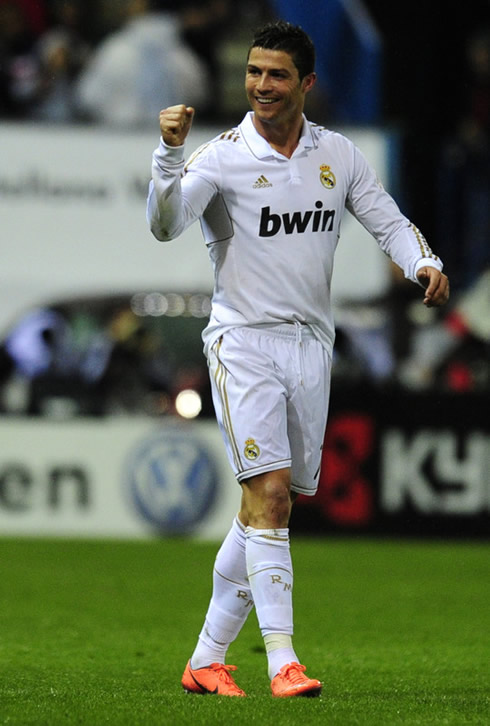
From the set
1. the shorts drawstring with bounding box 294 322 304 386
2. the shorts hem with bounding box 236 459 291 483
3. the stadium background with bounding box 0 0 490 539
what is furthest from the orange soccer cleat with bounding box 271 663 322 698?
the stadium background with bounding box 0 0 490 539

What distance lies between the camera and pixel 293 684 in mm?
4832

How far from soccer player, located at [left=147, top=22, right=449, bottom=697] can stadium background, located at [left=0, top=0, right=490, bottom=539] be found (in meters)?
5.85

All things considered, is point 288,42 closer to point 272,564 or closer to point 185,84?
point 272,564

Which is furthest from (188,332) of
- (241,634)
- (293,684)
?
(293,684)

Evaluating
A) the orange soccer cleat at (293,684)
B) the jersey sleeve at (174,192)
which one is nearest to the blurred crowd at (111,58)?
the jersey sleeve at (174,192)

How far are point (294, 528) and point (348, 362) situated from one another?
1359 millimetres

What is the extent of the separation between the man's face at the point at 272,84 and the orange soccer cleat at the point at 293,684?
189 cm

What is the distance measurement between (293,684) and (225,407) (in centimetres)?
98

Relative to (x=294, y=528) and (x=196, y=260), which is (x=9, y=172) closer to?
(x=196, y=260)

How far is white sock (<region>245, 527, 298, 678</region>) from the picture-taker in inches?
194

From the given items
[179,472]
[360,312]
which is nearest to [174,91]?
[360,312]

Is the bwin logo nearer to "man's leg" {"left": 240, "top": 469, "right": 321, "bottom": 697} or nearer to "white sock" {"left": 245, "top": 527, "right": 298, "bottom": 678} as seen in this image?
"man's leg" {"left": 240, "top": 469, "right": 321, "bottom": 697}

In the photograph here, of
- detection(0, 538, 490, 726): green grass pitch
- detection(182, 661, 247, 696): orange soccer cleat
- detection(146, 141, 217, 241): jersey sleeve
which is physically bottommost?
detection(0, 538, 490, 726): green grass pitch

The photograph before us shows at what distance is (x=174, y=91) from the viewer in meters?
13.0
